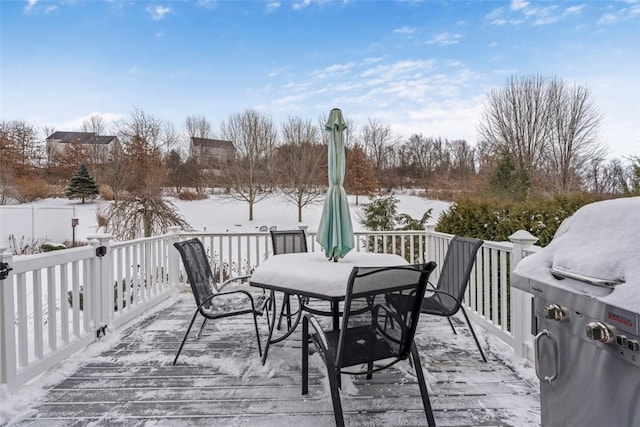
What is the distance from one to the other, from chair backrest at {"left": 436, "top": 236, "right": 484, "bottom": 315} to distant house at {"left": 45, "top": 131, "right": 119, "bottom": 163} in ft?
46.7

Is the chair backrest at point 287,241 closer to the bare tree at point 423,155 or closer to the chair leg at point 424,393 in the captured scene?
the chair leg at point 424,393

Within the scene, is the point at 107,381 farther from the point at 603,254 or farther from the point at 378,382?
the point at 603,254

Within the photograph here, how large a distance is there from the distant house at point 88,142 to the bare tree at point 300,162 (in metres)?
6.67

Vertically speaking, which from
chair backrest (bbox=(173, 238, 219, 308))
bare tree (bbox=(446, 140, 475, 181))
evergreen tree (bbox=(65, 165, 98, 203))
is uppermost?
bare tree (bbox=(446, 140, 475, 181))

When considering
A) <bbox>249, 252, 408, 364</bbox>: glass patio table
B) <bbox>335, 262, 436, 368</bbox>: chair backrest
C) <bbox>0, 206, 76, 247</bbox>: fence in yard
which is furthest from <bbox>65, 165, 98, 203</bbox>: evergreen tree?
<bbox>335, 262, 436, 368</bbox>: chair backrest

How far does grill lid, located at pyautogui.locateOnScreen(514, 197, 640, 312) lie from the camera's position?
0.95 metres

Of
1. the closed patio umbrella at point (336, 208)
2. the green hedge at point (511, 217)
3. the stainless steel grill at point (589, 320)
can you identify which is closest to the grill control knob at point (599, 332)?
the stainless steel grill at point (589, 320)

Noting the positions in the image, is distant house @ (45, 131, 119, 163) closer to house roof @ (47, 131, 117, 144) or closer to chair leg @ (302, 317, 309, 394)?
house roof @ (47, 131, 117, 144)

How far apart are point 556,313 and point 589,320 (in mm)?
139

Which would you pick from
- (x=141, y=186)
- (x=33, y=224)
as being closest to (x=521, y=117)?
(x=141, y=186)

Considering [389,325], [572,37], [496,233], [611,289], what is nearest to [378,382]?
[389,325]

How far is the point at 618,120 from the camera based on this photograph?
10867 millimetres

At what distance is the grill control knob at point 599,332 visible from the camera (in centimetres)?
97

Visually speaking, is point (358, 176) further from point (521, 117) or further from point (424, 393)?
point (424, 393)
